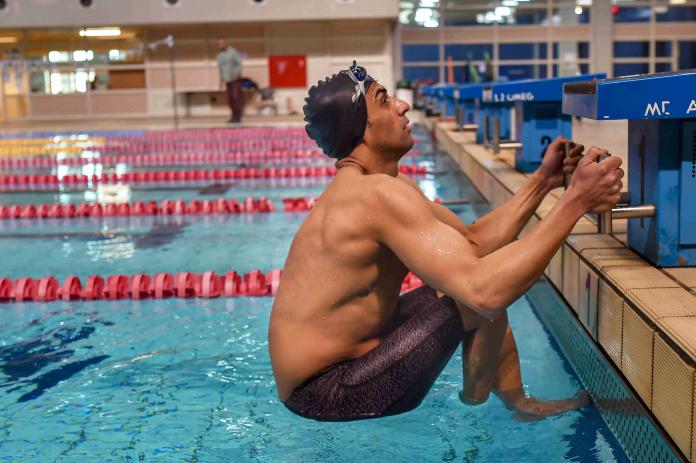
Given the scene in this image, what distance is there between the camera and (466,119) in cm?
1355

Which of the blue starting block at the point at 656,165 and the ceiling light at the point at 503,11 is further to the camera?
the ceiling light at the point at 503,11

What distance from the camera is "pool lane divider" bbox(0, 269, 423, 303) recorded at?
5375 mm

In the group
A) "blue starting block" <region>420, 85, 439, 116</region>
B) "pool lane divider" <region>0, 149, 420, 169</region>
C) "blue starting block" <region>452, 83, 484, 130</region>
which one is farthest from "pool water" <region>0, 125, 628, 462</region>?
"blue starting block" <region>420, 85, 439, 116</region>

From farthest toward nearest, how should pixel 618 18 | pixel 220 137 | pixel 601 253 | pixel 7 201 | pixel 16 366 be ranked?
pixel 618 18 → pixel 220 137 → pixel 7 201 → pixel 16 366 → pixel 601 253

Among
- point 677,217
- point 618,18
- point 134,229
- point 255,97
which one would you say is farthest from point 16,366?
point 618,18

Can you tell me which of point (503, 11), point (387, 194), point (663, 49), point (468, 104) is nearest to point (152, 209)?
point (468, 104)

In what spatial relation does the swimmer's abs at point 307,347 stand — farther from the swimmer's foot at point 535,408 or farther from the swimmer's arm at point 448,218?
the swimmer's foot at point 535,408

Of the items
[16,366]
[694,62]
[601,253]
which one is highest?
[694,62]

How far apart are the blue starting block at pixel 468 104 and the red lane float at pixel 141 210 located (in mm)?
2928

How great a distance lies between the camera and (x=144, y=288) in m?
5.41

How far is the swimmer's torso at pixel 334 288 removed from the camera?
262 centimetres

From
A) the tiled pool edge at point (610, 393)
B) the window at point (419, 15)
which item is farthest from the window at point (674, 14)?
the tiled pool edge at point (610, 393)

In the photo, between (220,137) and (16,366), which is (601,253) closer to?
(16,366)

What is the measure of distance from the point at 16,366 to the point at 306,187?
6436mm
